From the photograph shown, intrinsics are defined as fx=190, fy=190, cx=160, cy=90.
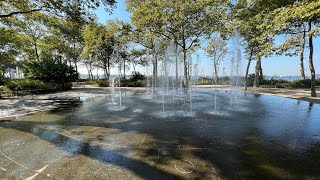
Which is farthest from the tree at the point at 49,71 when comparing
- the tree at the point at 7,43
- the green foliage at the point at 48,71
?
the tree at the point at 7,43

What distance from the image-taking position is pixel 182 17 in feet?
68.3

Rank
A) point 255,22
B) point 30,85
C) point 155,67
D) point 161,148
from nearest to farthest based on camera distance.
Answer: point 161,148, point 255,22, point 30,85, point 155,67

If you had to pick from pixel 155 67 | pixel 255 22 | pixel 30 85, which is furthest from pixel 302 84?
pixel 30 85

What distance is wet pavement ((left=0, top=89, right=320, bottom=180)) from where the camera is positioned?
339 centimetres

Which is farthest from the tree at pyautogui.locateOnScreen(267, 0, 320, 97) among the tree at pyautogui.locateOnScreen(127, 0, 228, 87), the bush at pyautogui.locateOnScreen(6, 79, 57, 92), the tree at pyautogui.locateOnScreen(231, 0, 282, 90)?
the bush at pyautogui.locateOnScreen(6, 79, 57, 92)

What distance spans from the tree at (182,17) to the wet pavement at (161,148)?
16.5 m

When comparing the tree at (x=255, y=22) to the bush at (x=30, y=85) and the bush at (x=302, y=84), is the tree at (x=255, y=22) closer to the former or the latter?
the bush at (x=302, y=84)

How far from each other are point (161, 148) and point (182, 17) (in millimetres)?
18994

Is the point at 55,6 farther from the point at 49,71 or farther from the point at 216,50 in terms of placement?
the point at 216,50

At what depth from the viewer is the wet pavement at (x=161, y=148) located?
3393 mm

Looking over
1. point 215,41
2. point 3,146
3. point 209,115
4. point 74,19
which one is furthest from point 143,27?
point 3,146

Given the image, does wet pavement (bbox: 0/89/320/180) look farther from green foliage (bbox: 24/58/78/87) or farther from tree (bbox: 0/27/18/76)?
tree (bbox: 0/27/18/76)

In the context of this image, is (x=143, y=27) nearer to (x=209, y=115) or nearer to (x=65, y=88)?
(x=65, y=88)

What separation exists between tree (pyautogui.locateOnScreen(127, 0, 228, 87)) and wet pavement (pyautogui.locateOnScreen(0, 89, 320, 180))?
54.1 ft
